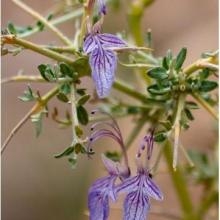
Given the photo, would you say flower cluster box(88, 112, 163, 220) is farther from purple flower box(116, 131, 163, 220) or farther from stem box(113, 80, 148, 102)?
stem box(113, 80, 148, 102)

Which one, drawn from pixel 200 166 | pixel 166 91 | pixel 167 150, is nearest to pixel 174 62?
pixel 166 91

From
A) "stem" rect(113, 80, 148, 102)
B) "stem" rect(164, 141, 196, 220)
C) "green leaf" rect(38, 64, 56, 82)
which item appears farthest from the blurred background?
"green leaf" rect(38, 64, 56, 82)

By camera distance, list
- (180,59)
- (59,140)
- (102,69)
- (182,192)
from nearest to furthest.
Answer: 1. (102,69)
2. (180,59)
3. (182,192)
4. (59,140)

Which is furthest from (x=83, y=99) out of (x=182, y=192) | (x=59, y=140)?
(x=59, y=140)

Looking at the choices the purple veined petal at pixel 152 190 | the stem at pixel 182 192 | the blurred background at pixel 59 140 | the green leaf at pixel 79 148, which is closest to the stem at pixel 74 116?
the green leaf at pixel 79 148

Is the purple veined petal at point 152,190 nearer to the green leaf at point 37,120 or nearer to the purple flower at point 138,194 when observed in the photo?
the purple flower at point 138,194

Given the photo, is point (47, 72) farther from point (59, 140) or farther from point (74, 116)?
point (59, 140)

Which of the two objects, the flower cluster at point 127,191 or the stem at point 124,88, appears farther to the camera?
the stem at point 124,88

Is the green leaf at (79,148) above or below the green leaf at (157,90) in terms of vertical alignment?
below
